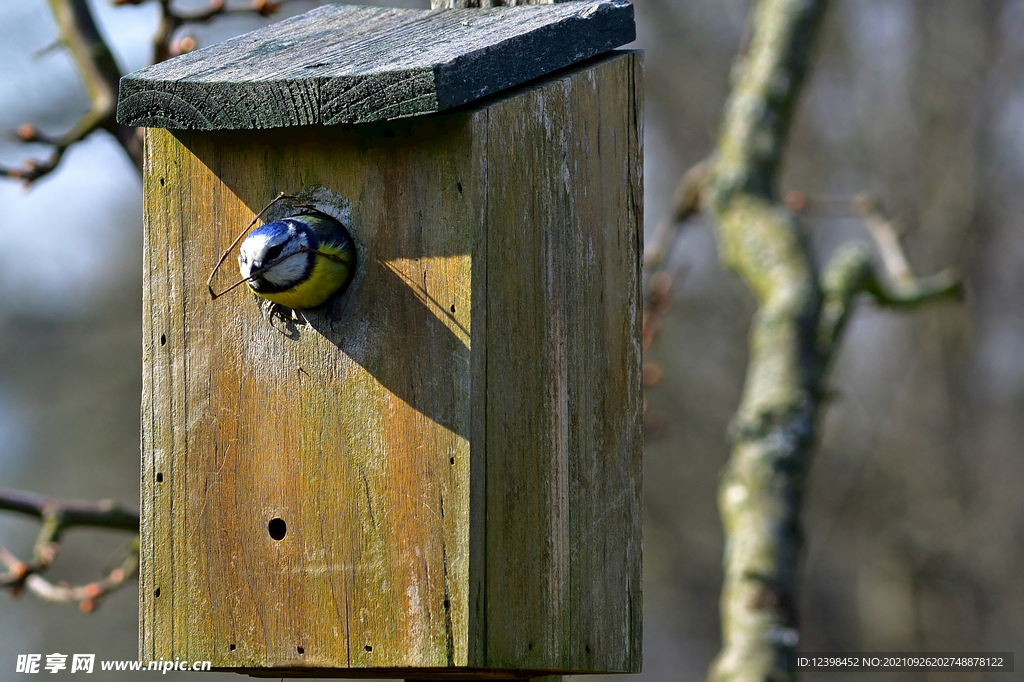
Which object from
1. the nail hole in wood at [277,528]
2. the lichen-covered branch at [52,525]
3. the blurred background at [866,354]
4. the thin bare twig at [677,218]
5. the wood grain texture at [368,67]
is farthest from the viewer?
the blurred background at [866,354]

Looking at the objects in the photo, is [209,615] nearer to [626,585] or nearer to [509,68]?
[626,585]

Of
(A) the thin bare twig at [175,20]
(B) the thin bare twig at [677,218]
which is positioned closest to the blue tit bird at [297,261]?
(A) the thin bare twig at [175,20]

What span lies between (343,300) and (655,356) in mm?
8281

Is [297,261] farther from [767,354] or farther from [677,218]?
[677,218]

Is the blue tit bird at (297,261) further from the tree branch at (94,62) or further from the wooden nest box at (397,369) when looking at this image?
the tree branch at (94,62)

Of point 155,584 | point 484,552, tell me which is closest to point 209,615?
point 155,584

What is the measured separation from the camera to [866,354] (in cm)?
988

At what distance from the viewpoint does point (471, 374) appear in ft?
6.19

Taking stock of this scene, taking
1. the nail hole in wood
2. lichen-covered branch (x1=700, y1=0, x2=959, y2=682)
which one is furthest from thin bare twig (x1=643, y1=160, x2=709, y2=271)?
the nail hole in wood

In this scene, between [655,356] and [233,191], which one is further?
[655,356]

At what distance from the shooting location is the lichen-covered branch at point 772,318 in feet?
10.3

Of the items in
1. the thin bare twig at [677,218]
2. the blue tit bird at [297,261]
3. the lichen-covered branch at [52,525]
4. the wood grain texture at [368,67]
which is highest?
the thin bare twig at [677,218]

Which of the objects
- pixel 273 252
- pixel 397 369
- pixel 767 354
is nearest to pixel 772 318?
pixel 767 354

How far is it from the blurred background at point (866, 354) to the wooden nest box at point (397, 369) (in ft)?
23.9
